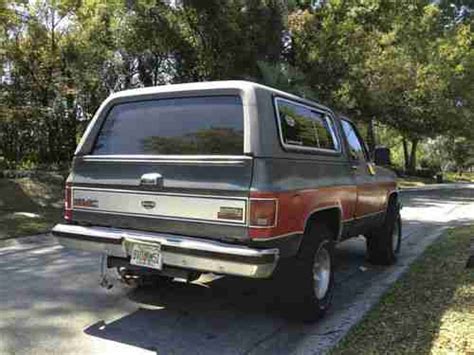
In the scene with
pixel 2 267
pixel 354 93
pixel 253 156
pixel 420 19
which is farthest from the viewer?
pixel 420 19

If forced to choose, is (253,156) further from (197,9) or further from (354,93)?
(354,93)

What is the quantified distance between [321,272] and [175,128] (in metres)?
1.95

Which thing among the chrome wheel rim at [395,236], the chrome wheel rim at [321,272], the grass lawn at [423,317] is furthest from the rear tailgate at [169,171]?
the chrome wheel rim at [395,236]

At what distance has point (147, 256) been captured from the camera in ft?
14.8

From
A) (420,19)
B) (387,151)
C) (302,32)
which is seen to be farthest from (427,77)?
(387,151)

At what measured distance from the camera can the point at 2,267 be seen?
6.96m

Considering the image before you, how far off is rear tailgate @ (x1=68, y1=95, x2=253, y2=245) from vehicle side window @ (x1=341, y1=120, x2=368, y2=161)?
2.25 m

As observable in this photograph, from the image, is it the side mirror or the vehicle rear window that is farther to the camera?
the side mirror

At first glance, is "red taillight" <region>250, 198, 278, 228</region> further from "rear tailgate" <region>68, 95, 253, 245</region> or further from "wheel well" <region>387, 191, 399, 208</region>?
"wheel well" <region>387, 191, 399, 208</region>

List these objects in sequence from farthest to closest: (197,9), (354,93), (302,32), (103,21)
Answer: (354,93) → (302,32) → (103,21) → (197,9)

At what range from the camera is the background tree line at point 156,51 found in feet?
57.8

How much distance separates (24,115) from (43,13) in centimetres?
427

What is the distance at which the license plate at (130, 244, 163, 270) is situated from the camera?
14.5 ft

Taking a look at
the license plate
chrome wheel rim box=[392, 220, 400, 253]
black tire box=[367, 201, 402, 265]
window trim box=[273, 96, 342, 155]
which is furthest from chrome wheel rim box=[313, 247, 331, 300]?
chrome wheel rim box=[392, 220, 400, 253]
